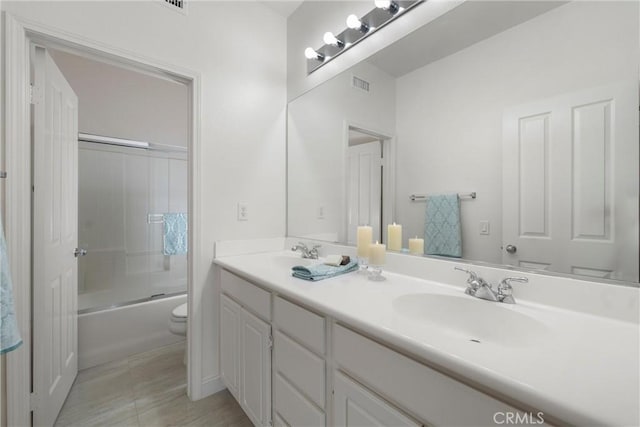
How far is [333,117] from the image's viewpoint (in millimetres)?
1781

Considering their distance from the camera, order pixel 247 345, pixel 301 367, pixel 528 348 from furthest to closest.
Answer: pixel 247 345 → pixel 301 367 → pixel 528 348

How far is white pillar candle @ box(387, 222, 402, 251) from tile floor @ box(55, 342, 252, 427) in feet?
4.14

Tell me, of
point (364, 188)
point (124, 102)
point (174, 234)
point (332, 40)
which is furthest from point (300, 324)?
point (124, 102)

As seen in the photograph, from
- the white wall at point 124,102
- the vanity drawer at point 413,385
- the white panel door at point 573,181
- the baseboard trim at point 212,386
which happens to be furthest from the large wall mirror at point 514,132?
the white wall at point 124,102

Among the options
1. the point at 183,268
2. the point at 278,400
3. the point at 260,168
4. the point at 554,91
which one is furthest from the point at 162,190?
the point at 554,91

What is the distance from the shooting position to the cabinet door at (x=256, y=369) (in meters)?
1.22

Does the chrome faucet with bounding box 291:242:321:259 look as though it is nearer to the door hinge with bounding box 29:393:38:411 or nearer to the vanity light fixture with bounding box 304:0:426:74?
the vanity light fixture with bounding box 304:0:426:74

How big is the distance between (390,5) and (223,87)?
1.09 meters

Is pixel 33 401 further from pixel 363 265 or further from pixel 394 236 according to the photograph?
pixel 394 236

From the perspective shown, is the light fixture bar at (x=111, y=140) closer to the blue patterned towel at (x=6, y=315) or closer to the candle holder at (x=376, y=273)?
the blue patterned towel at (x=6, y=315)

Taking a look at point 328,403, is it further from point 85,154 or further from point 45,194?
point 85,154

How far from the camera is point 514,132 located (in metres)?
0.98

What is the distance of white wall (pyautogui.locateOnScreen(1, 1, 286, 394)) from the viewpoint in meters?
1.46

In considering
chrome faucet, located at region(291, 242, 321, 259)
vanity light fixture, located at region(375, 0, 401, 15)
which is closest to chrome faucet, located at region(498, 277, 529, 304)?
chrome faucet, located at region(291, 242, 321, 259)
